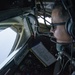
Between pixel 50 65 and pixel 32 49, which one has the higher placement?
pixel 32 49

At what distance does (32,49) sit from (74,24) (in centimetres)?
100

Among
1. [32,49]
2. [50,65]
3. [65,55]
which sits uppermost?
[65,55]

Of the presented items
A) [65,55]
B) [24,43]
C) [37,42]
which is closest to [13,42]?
[24,43]

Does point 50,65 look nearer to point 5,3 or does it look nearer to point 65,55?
point 65,55

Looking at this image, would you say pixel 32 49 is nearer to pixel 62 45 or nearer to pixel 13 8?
pixel 62 45

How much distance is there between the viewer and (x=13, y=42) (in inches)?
87.5

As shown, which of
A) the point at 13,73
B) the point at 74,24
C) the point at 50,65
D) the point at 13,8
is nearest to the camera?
the point at 74,24

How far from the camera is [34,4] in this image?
1384 mm

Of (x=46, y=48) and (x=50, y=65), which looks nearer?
(x=50, y=65)

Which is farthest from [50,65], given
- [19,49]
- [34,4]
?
[34,4]

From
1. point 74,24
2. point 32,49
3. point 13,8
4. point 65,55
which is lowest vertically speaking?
point 32,49

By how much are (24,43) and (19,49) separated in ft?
0.40

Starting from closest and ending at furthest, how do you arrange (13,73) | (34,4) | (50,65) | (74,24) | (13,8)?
1. (74,24)
2. (13,8)
3. (34,4)
4. (13,73)
5. (50,65)

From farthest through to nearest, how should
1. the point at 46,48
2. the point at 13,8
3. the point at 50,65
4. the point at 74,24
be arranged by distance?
the point at 46,48
the point at 50,65
the point at 13,8
the point at 74,24
